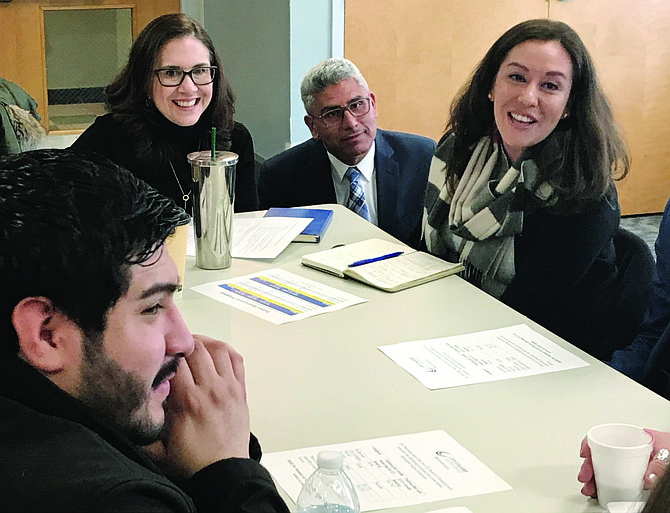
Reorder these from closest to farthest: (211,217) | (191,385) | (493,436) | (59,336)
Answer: (59,336) → (191,385) → (493,436) → (211,217)

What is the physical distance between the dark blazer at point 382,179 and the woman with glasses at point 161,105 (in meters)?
0.23

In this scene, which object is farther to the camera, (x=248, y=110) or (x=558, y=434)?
(x=248, y=110)

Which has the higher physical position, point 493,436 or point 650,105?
point 650,105

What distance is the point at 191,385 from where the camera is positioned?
1.22 meters

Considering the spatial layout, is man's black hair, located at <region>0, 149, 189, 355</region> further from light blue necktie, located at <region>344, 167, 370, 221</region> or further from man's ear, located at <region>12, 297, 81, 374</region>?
light blue necktie, located at <region>344, 167, 370, 221</region>

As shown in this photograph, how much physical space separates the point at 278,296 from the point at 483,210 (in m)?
0.63

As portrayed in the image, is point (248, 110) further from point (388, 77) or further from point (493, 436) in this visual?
point (493, 436)

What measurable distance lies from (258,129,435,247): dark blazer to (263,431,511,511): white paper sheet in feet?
5.23

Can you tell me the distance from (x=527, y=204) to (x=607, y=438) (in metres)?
1.09

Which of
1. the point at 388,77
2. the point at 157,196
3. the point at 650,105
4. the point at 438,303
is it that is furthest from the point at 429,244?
the point at 650,105

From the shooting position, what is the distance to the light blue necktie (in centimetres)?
294

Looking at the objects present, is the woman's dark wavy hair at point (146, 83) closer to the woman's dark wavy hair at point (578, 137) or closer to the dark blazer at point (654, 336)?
the woman's dark wavy hair at point (578, 137)

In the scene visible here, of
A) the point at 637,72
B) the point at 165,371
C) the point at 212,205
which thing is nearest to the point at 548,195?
the point at 212,205

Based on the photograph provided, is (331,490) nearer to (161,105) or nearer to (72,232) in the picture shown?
(72,232)
